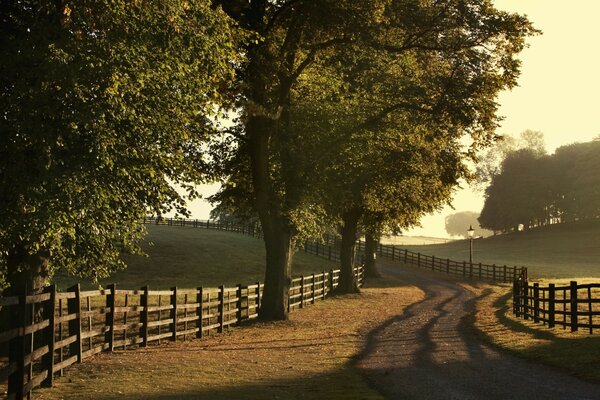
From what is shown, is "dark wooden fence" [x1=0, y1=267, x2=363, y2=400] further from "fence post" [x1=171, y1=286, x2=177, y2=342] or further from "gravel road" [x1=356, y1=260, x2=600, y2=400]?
"gravel road" [x1=356, y1=260, x2=600, y2=400]

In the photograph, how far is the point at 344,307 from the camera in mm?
33906

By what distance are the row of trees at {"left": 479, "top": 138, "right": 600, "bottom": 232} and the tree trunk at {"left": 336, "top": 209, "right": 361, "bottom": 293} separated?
72.0 m

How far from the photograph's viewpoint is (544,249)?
9538cm

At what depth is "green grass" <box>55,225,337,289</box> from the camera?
147 feet

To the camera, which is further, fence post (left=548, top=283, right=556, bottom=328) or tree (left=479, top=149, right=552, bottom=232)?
tree (left=479, top=149, right=552, bottom=232)

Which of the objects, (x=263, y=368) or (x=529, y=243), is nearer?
(x=263, y=368)

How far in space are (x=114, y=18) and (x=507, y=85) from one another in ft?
49.9

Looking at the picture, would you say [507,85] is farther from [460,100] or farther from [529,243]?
[529,243]

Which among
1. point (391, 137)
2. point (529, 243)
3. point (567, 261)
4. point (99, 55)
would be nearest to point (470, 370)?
point (99, 55)

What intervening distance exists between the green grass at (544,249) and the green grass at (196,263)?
25.8m

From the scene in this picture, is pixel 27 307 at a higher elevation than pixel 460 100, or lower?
lower

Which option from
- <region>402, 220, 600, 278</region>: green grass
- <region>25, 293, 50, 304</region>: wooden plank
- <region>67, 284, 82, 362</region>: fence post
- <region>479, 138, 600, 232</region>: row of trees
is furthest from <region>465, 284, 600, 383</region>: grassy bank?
<region>479, 138, 600, 232</region>: row of trees

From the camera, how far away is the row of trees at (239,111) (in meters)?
15.5

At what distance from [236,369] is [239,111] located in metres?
15.4
